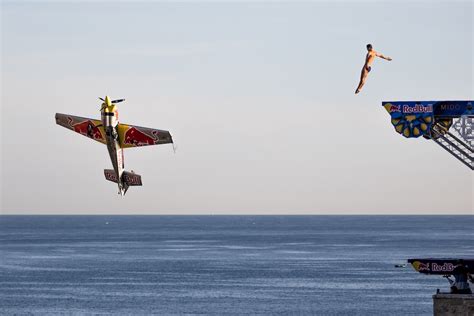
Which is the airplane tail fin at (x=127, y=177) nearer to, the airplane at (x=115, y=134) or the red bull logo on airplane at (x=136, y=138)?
the airplane at (x=115, y=134)

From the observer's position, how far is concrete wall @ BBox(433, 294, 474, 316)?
202ft

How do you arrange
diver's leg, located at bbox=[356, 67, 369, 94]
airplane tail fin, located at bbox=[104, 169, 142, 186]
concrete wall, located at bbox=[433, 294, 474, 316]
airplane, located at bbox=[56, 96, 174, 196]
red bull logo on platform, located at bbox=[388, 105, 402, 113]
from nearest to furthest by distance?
diver's leg, located at bbox=[356, 67, 369, 94]
airplane, located at bbox=[56, 96, 174, 196]
airplane tail fin, located at bbox=[104, 169, 142, 186]
red bull logo on platform, located at bbox=[388, 105, 402, 113]
concrete wall, located at bbox=[433, 294, 474, 316]

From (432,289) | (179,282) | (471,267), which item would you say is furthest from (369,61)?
(179,282)

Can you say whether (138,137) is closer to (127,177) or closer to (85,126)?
(85,126)

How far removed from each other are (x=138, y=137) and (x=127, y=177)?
12.5ft

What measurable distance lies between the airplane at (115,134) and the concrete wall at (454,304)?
19.8m

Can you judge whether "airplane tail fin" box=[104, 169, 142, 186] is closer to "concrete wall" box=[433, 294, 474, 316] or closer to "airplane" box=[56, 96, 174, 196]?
"airplane" box=[56, 96, 174, 196]

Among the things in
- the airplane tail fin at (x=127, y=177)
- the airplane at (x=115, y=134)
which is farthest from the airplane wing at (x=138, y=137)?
the airplane tail fin at (x=127, y=177)

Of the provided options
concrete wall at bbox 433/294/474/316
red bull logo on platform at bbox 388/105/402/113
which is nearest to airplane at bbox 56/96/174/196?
red bull logo on platform at bbox 388/105/402/113

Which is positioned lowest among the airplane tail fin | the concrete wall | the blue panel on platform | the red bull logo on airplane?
the concrete wall

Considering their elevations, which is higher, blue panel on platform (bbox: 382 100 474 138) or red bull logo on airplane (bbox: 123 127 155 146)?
blue panel on platform (bbox: 382 100 474 138)

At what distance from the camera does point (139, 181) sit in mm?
54438

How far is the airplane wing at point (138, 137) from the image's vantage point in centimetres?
5272

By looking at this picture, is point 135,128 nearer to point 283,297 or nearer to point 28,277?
point 283,297
